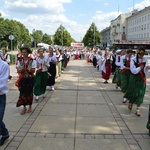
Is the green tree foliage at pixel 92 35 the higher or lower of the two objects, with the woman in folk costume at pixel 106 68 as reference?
higher

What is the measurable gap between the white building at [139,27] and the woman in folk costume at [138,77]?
77982 mm

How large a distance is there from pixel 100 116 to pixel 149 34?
80.8 m

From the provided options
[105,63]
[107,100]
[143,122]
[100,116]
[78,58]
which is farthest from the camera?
[78,58]

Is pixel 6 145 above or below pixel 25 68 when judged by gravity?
below

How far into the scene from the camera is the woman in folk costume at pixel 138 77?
6.41 meters

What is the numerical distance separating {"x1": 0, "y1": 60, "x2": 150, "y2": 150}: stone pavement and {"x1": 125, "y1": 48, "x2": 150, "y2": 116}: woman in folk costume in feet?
1.55

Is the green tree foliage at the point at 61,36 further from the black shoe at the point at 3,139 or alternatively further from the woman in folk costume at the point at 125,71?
the black shoe at the point at 3,139

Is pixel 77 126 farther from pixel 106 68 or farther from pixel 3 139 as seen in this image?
pixel 106 68

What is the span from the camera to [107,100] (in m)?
8.60

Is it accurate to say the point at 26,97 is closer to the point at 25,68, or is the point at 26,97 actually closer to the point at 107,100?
the point at 25,68

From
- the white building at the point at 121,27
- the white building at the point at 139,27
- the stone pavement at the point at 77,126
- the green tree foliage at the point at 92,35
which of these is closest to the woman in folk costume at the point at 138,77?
the stone pavement at the point at 77,126

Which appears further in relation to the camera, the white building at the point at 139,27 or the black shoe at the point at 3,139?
the white building at the point at 139,27

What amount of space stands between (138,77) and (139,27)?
9162 centimetres

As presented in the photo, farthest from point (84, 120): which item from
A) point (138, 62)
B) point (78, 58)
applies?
point (78, 58)
